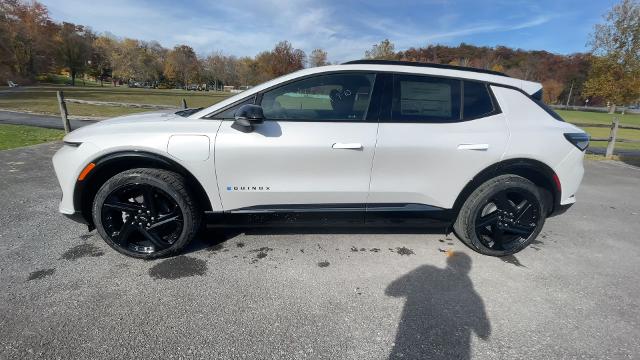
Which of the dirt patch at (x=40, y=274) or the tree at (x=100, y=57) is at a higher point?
Result: the tree at (x=100, y=57)

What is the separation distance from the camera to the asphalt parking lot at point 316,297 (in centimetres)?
196

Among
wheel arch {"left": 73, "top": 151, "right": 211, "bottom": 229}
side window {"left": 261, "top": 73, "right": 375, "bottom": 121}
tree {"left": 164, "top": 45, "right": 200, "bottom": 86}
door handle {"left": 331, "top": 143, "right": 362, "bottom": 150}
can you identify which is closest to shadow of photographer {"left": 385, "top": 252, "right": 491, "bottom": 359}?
door handle {"left": 331, "top": 143, "right": 362, "bottom": 150}

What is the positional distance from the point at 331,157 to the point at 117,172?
74.9 inches

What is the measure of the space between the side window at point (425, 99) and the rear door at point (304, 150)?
0.26 meters

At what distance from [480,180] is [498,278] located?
2.87ft

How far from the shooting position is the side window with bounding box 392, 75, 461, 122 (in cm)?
274

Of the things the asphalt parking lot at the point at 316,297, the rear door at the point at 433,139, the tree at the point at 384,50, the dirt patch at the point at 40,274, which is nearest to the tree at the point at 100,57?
the tree at the point at 384,50

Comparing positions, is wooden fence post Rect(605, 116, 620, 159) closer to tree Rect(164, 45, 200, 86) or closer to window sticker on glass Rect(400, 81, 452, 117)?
window sticker on glass Rect(400, 81, 452, 117)

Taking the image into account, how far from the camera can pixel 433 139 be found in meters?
2.70

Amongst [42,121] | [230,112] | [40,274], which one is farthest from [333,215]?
[42,121]

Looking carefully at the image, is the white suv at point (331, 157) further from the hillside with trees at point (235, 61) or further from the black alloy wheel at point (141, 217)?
the hillside with trees at point (235, 61)

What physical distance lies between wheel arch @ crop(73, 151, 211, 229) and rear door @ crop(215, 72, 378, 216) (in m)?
0.25

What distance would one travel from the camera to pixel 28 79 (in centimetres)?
5125

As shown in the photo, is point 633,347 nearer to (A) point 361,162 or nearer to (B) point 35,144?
(A) point 361,162
